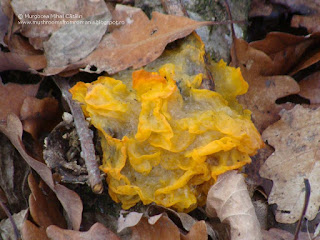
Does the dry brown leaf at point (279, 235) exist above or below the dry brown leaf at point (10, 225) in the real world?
above

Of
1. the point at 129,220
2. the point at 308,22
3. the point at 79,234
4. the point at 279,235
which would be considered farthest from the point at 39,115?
the point at 308,22

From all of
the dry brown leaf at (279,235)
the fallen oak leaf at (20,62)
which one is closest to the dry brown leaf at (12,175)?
the fallen oak leaf at (20,62)

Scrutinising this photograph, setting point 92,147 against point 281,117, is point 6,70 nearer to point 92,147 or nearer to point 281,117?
point 92,147

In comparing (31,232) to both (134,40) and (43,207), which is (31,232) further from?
(134,40)

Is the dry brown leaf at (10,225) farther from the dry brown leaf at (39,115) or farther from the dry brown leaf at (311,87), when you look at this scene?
the dry brown leaf at (311,87)

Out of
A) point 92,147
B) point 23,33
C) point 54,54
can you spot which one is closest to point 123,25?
point 54,54

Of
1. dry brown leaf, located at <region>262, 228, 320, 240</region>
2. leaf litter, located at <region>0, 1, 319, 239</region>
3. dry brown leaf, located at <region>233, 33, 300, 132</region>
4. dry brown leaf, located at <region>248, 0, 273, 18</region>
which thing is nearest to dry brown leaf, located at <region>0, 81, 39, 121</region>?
leaf litter, located at <region>0, 1, 319, 239</region>

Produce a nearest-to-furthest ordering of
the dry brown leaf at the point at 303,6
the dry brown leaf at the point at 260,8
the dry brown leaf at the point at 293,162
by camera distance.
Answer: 1. the dry brown leaf at the point at 293,162
2. the dry brown leaf at the point at 303,6
3. the dry brown leaf at the point at 260,8
